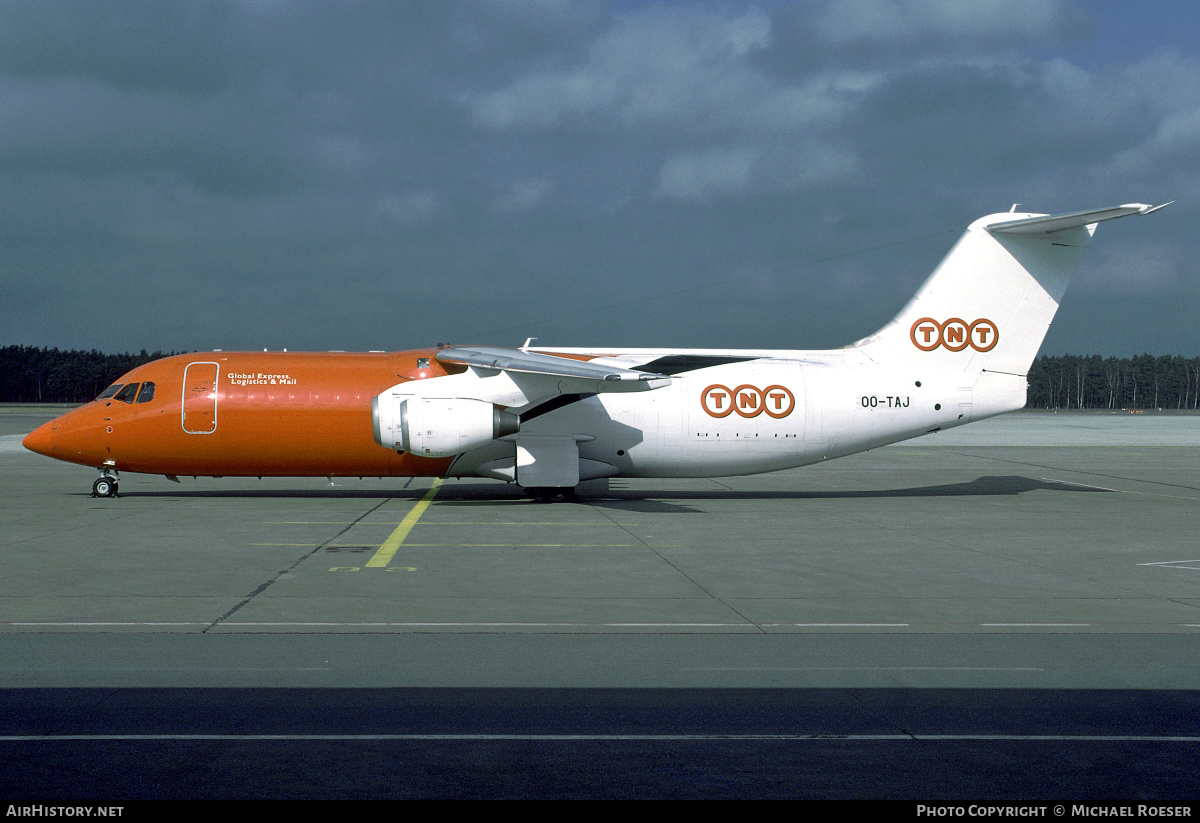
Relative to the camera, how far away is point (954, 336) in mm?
26531

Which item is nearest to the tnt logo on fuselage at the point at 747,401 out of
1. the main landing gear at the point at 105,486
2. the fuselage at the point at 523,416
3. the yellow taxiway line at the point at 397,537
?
the fuselage at the point at 523,416

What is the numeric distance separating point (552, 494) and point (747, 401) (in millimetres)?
5326

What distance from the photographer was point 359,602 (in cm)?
1232

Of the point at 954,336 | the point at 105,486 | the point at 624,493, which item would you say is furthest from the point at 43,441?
the point at 954,336

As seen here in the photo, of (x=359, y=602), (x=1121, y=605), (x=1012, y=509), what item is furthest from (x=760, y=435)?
(x=359, y=602)

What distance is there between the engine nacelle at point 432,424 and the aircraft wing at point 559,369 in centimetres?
107

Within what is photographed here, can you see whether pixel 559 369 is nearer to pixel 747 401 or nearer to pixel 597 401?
pixel 597 401

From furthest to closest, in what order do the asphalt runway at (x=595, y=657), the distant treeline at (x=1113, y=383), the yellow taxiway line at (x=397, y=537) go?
1. the distant treeline at (x=1113, y=383)
2. the yellow taxiway line at (x=397, y=537)
3. the asphalt runway at (x=595, y=657)

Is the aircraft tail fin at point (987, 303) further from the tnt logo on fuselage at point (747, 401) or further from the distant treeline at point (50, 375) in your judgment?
the distant treeline at point (50, 375)

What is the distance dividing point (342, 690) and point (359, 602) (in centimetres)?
401

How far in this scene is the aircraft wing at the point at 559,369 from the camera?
22.1 metres

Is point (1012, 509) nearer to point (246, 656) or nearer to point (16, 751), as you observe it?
point (246, 656)

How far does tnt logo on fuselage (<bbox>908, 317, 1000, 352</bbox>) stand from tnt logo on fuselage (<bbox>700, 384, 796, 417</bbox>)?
12.7 ft

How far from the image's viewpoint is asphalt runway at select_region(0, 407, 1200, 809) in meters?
6.52
